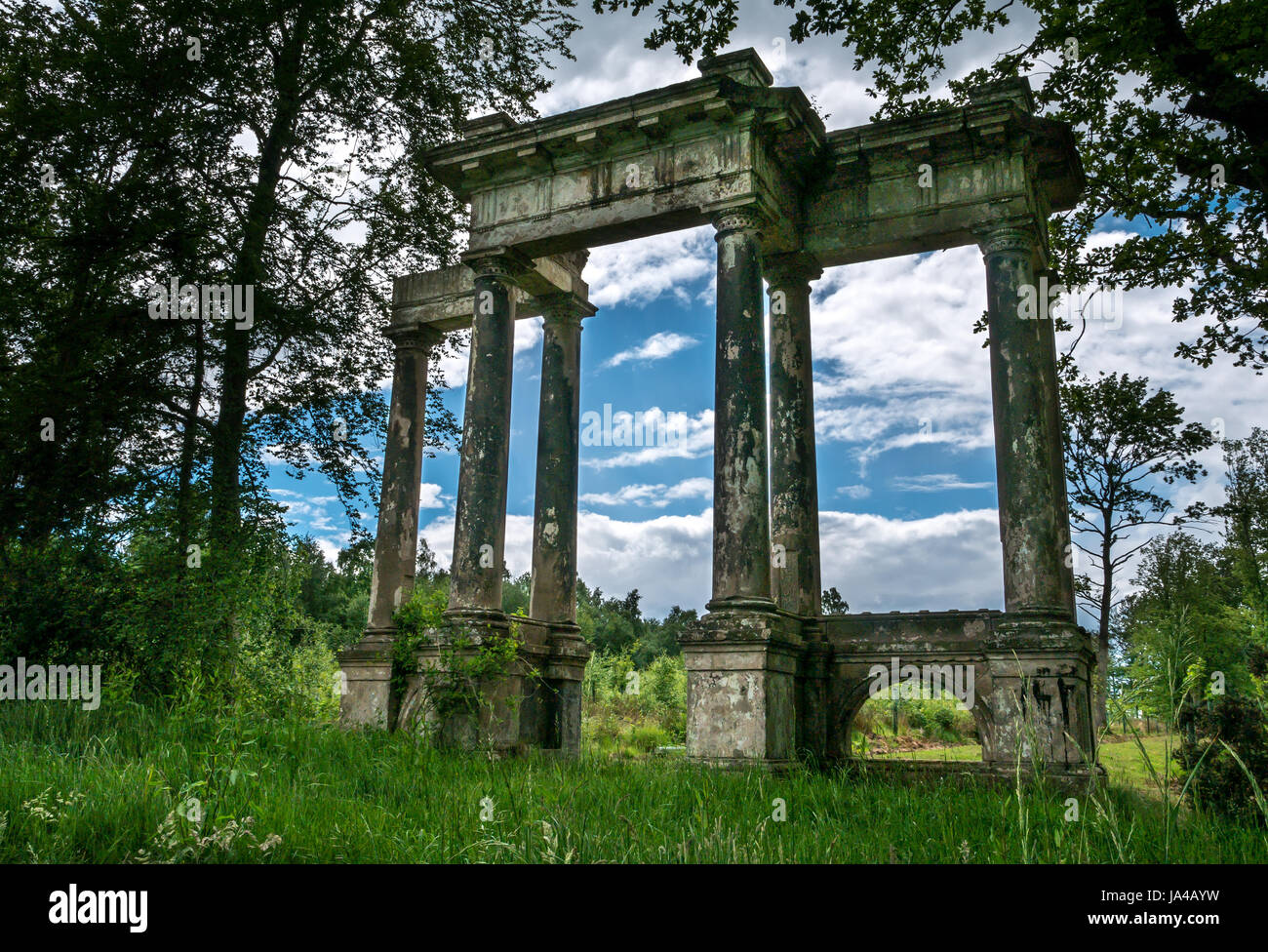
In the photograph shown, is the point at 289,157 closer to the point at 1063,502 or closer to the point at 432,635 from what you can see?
the point at 432,635

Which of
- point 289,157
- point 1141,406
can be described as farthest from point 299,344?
point 1141,406

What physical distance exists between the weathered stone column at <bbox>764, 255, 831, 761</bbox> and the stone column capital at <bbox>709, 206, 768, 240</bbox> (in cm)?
189

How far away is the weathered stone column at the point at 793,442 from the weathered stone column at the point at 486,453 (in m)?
4.44

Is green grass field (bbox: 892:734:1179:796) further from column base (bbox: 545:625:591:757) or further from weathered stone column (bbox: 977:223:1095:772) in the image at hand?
column base (bbox: 545:625:591:757)

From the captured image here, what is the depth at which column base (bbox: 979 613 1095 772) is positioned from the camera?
11.4 metres

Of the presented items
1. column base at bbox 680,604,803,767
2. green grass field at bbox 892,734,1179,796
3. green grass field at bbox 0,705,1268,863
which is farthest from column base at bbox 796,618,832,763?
green grass field at bbox 0,705,1268,863

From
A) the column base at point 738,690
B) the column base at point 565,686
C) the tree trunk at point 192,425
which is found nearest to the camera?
the column base at point 738,690

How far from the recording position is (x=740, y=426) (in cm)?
1285

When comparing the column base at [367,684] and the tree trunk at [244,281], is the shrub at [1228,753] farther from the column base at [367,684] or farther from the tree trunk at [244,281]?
the tree trunk at [244,281]

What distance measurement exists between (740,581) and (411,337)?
9.53 metres

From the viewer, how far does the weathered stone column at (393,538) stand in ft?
52.6

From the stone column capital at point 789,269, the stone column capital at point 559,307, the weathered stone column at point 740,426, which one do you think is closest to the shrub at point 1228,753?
the weathered stone column at point 740,426

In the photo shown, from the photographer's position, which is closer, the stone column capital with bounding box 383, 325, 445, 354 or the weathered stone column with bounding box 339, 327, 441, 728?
the weathered stone column with bounding box 339, 327, 441, 728
